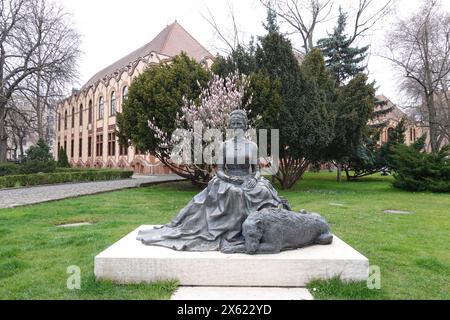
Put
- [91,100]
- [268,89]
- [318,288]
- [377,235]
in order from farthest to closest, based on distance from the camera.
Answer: [91,100] < [268,89] < [377,235] < [318,288]

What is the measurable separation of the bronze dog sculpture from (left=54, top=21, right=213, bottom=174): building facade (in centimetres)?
2373

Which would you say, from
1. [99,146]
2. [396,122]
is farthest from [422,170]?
[99,146]

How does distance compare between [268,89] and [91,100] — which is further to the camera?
[91,100]

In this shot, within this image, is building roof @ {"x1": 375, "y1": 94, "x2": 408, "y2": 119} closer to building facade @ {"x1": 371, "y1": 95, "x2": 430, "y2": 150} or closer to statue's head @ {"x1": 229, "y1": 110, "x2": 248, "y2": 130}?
building facade @ {"x1": 371, "y1": 95, "x2": 430, "y2": 150}

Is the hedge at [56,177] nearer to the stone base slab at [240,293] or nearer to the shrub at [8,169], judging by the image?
the shrub at [8,169]

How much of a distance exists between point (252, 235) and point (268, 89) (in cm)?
1076

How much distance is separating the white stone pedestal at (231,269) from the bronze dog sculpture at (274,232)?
6.8 inches

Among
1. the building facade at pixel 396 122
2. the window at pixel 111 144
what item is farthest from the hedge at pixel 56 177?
the building facade at pixel 396 122

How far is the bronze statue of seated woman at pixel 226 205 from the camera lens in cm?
441

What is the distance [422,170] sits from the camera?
16312 mm

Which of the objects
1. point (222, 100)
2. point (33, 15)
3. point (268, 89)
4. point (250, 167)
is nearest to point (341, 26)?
point (268, 89)

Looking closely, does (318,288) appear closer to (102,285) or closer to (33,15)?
(102,285)

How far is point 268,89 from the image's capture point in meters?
14.1

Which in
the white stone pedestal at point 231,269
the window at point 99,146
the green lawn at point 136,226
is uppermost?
the window at point 99,146
